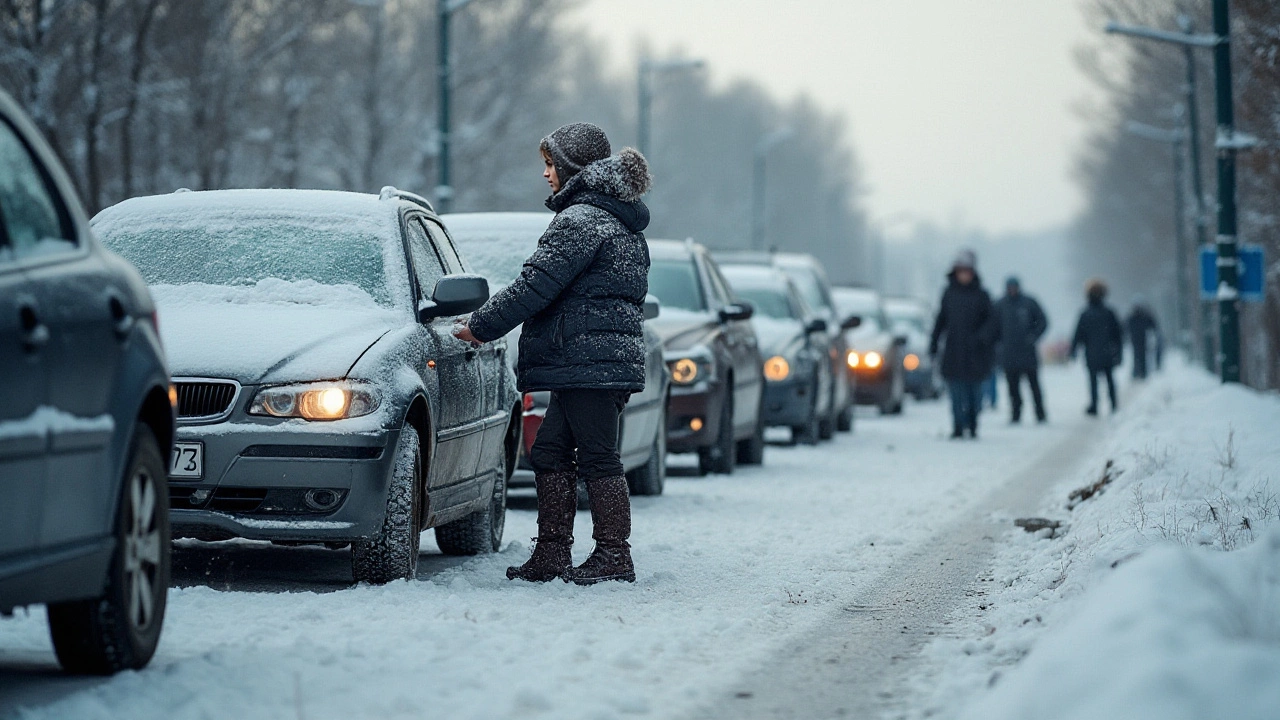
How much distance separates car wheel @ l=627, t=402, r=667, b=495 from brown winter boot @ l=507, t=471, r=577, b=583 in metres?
4.79

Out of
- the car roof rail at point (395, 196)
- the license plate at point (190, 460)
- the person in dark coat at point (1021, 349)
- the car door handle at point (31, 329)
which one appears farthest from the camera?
the person in dark coat at point (1021, 349)

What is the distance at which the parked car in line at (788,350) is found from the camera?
19406 mm

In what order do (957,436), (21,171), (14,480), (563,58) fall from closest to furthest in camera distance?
(14,480), (21,171), (957,436), (563,58)

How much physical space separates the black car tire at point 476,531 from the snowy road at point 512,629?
13cm

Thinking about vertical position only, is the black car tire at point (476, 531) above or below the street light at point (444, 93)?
below

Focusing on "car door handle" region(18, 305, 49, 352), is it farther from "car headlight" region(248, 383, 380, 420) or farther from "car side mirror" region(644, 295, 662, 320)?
"car side mirror" region(644, 295, 662, 320)

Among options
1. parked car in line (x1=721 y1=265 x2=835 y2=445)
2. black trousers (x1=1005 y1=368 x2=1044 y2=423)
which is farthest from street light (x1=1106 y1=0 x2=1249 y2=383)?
parked car in line (x1=721 y1=265 x2=835 y2=445)

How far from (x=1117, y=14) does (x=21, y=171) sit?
46.0m

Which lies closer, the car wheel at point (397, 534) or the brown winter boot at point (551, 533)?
the car wheel at point (397, 534)

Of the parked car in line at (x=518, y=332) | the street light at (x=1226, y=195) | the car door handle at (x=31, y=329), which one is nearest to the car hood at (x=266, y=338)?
the car door handle at (x=31, y=329)

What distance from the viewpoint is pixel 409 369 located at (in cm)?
827

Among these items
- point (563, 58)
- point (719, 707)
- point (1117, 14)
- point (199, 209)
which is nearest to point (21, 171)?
point (719, 707)

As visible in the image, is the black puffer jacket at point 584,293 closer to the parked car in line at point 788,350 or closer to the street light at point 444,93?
the parked car in line at point 788,350

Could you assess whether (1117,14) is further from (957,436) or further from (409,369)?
(409,369)
